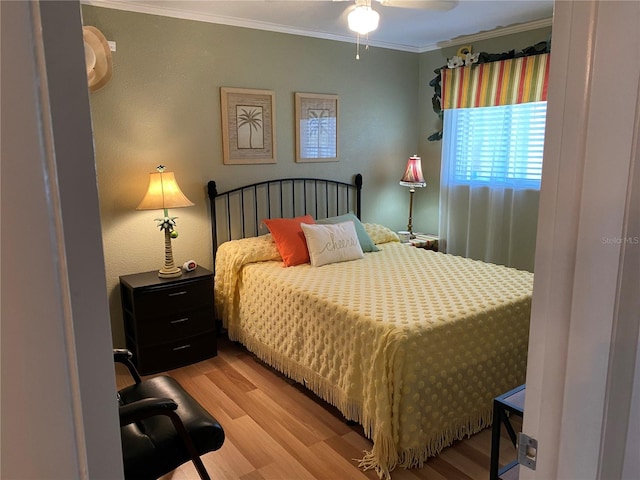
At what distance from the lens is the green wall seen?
10.7 ft

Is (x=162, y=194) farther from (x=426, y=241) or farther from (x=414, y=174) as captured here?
(x=426, y=241)

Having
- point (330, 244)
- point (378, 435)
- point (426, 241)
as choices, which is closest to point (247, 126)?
point (330, 244)

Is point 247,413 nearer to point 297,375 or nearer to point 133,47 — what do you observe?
point 297,375

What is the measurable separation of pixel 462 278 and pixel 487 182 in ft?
4.86

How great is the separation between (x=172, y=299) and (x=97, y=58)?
1560mm

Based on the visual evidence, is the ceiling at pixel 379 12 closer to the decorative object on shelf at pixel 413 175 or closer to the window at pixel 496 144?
the window at pixel 496 144

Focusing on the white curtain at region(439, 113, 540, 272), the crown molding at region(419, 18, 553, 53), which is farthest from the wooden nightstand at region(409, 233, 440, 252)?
the crown molding at region(419, 18, 553, 53)

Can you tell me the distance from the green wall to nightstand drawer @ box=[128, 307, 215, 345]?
14.9 inches

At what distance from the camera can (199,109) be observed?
3.57 metres

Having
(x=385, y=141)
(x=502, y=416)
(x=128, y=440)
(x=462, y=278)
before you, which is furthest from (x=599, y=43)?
(x=385, y=141)

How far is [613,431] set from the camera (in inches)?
29.1

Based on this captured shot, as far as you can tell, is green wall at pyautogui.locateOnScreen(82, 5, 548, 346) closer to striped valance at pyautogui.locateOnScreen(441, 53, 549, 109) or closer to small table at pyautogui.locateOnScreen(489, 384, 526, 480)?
striped valance at pyautogui.locateOnScreen(441, 53, 549, 109)

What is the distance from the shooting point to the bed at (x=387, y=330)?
87.0 inches

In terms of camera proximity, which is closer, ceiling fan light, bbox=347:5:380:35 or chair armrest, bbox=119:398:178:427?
chair armrest, bbox=119:398:178:427
